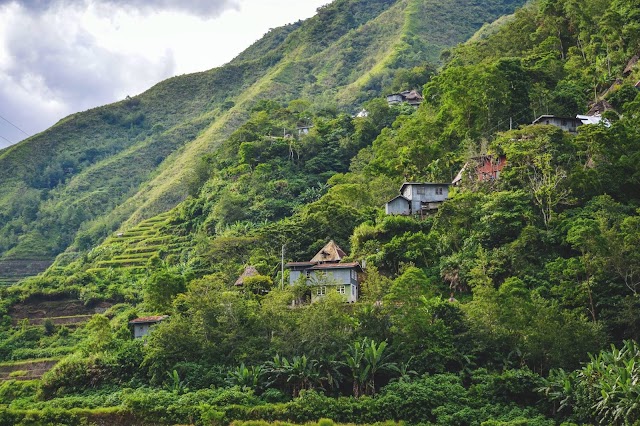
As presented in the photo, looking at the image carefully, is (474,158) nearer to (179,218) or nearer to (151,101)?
(179,218)

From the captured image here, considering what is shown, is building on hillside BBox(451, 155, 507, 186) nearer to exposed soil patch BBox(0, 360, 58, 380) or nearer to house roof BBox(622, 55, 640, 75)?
house roof BBox(622, 55, 640, 75)

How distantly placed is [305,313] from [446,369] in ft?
27.1

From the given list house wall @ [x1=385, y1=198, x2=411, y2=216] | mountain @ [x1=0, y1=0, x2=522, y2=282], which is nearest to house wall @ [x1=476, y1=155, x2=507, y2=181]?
house wall @ [x1=385, y1=198, x2=411, y2=216]

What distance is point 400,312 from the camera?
43375 mm

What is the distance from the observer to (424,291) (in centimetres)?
4522

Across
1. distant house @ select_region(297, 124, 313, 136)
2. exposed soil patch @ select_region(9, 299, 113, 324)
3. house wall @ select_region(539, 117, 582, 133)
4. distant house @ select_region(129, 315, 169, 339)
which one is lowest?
distant house @ select_region(129, 315, 169, 339)

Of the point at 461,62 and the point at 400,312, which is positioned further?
the point at 461,62

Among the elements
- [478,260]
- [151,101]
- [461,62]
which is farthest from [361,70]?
[478,260]

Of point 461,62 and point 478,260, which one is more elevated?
point 461,62

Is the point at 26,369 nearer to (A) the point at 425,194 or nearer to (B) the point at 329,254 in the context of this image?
(B) the point at 329,254

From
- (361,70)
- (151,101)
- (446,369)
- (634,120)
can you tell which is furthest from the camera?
(151,101)

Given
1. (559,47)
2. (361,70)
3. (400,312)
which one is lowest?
(400,312)

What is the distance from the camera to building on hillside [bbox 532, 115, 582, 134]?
58.5 m

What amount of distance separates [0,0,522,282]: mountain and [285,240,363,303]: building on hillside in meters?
63.8
